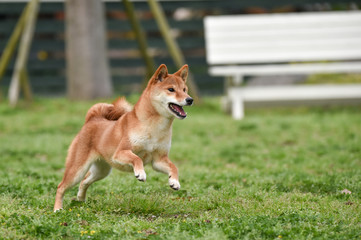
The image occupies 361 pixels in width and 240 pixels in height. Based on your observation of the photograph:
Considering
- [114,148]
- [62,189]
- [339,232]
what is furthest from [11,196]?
[339,232]

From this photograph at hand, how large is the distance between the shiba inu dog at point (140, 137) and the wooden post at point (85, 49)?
6506mm

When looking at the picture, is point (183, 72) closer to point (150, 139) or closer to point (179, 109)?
point (179, 109)

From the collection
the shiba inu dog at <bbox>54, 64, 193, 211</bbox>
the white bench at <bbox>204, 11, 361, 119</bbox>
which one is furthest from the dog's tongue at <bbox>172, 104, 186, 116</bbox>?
the white bench at <bbox>204, 11, 361, 119</bbox>

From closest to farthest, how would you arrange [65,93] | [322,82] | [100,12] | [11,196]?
[11,196] → [100,12] → [322,82] → [65,93]

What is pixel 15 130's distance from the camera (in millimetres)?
9391

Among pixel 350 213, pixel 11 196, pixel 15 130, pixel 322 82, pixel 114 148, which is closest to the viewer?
pixel 350 213

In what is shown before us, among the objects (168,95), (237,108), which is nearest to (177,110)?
(168,95)

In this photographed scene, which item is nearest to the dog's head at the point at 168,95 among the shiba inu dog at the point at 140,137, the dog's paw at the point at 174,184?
the shiba inu dog at the point at 140,137

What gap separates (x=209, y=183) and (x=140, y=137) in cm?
162

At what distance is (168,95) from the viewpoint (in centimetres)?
462

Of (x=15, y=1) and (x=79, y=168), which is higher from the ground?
(x=15, y=1)

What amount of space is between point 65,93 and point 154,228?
33.7 feet

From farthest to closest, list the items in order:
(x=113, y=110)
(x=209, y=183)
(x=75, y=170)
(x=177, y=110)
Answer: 1. (x=209, y=183)
2. (x=113, y=110)
3. (x=75, y=170)
4. (x=177, y=110)

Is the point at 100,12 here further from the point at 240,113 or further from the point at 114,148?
the point at 114,148
